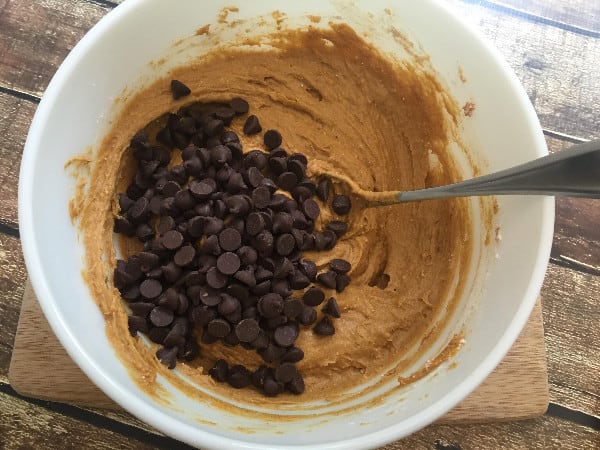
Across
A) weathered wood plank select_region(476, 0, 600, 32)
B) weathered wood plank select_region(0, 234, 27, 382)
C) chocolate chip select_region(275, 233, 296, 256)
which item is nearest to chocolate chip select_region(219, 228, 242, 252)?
chocolate chip select_region(275, 233, 296, 256)

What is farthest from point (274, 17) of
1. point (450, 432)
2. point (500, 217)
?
point (450, 432)

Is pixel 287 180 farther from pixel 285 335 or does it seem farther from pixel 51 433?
pixel 51 433

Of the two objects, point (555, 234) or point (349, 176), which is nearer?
point (349, 176)

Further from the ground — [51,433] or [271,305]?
[271,305]

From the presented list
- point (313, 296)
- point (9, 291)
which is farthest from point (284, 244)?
point (9, 291)

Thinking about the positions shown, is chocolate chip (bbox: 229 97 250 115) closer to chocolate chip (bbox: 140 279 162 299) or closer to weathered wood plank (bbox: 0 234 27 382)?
chocolate chip (bbox: 140 279 162 299)
